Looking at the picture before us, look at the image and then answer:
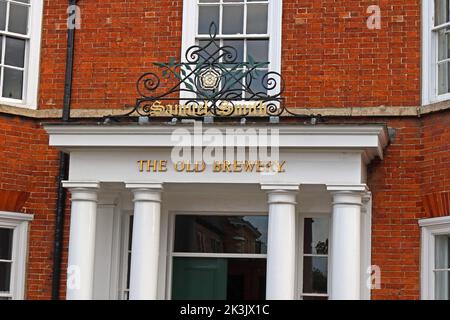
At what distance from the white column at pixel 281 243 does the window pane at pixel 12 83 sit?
4336 mm

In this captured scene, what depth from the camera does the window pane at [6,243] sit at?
13742mm

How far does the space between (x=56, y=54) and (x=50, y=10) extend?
699 millimetres

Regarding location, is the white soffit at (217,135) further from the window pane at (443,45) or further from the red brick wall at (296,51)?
the window pane at (443,45)

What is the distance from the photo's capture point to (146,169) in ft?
41.2

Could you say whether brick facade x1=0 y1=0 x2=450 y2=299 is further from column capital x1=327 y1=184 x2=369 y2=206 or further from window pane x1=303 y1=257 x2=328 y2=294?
column capital x1=327 y1=184 x2=369 y2=206

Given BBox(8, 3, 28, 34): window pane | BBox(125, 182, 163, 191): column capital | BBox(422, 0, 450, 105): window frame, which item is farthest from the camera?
BBox(8, 3, 28, 34): window pane

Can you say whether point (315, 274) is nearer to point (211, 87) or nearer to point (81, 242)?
point (211, 87)

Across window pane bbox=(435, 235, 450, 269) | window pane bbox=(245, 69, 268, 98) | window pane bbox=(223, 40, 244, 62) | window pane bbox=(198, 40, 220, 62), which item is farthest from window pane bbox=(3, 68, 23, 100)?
window pane bbox=(435, 235, 450, 269)

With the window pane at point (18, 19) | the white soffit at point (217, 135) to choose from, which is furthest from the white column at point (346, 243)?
the window pane at point (18, 19)

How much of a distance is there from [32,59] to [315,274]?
206 inches

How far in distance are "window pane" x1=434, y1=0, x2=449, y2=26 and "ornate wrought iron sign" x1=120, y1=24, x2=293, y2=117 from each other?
2.36 metres

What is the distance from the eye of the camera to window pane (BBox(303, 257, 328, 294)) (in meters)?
13.3

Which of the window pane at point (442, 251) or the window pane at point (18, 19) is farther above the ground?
the window pane at point (18, 19)

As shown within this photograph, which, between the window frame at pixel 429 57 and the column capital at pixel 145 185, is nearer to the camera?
the column capital at pixel 145 185
